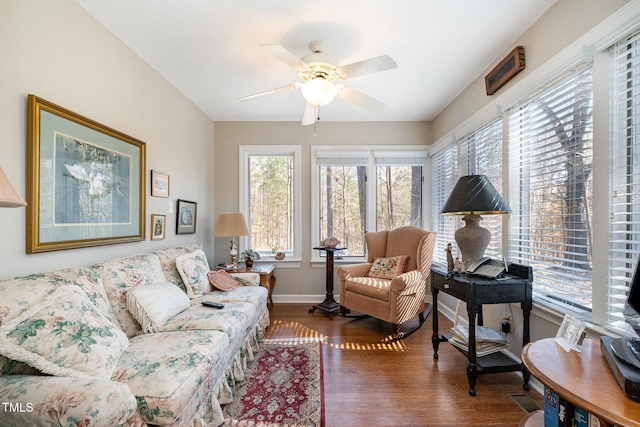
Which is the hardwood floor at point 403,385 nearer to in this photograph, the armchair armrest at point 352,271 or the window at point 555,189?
the armchair armrest at point 352,271

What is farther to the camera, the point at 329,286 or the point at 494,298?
the point at 329,286

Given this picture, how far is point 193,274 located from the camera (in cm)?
256

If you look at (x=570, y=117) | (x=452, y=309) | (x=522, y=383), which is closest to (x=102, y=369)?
Result: (x=522, y=383)

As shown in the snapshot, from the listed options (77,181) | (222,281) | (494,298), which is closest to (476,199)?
(494,298)

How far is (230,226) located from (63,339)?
2.28 meters

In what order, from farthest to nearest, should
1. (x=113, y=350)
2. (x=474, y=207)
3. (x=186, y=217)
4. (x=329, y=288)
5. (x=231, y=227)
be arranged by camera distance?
(x=329, y=288) → (x=231, y=227) → (x=186, y=217) → (x=474, y=207) → (x=113, y=350)

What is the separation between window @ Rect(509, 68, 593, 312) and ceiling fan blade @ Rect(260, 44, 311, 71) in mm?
1747

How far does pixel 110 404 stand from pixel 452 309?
3435mm

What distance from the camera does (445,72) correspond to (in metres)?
2.73

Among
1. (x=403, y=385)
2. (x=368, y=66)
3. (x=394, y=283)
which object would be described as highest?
(x=368, y=66)

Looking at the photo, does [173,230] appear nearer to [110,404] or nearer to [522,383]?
[110,404]

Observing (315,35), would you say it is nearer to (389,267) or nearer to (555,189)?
(555,189)

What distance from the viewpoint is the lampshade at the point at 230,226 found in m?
3.43

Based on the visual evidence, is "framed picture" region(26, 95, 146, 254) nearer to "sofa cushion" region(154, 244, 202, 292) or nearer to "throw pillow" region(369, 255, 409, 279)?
"sofa cushion" region(154, 244, 202, 292)
